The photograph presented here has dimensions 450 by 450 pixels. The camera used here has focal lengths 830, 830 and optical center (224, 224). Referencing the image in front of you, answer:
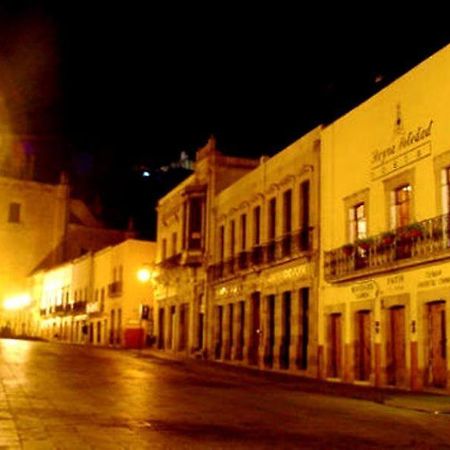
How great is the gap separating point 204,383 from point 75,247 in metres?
56.0

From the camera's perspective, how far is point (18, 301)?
258 ft

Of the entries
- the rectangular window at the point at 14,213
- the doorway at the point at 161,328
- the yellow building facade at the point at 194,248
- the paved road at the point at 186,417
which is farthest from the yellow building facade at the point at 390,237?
the rectangular window at the point at 14,213

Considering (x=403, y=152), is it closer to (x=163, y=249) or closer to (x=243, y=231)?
(x=243, y=231)

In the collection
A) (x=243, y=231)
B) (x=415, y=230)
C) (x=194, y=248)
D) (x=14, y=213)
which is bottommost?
(x=415, y=230)

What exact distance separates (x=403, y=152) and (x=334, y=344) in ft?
24.0

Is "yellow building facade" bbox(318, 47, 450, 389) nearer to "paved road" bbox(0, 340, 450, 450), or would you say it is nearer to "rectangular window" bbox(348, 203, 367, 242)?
"rectangular window" bbox(348, 203, 367, 242)

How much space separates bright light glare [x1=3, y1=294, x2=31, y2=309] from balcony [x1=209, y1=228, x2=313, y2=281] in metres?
41.9

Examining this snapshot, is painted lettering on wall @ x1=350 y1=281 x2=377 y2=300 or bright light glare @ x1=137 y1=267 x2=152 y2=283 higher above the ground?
bright light glare @ x1=137 y1=267 x2=152 y2=283

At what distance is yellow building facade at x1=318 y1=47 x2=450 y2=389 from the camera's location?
21.6 metres

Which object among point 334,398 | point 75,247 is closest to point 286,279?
point 334,398

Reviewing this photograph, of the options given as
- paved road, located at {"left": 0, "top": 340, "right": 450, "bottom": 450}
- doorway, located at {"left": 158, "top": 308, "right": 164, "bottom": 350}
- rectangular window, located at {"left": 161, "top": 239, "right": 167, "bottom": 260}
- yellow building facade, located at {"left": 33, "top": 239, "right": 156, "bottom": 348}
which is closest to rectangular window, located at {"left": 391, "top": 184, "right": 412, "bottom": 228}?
paved road, located at {"left": 0, "top": 340, "right": 450, "bottom": 450}

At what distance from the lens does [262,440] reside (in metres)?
11.4

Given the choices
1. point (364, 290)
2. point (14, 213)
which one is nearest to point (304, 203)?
point (364, 290)

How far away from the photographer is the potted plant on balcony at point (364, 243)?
24267 millimetres
